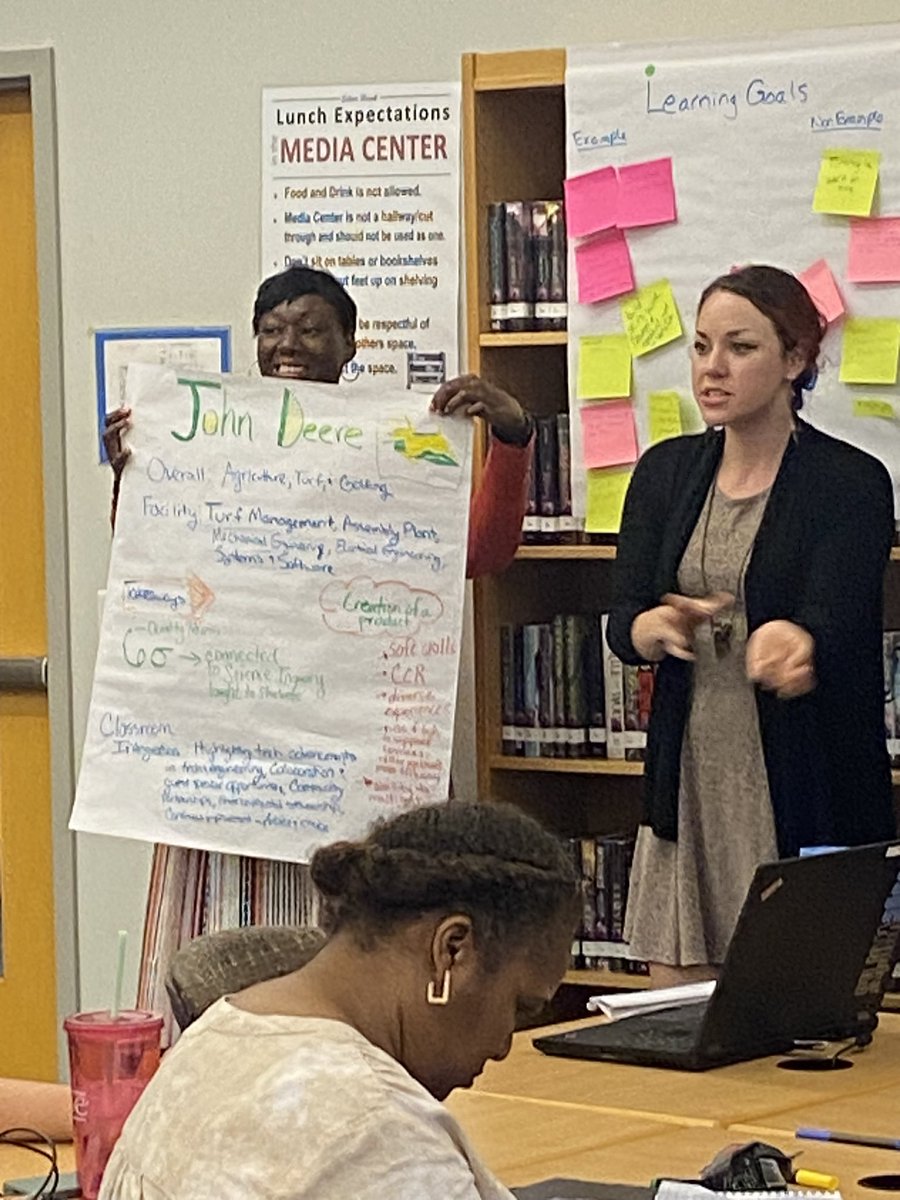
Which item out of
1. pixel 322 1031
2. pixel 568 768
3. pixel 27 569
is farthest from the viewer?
pixel 27 569

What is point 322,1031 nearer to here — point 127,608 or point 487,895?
point 487,895

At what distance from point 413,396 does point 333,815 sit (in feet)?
2.36

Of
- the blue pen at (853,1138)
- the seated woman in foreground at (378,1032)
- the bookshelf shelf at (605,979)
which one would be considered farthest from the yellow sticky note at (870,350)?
the seated woman in foreground at (378,1032)

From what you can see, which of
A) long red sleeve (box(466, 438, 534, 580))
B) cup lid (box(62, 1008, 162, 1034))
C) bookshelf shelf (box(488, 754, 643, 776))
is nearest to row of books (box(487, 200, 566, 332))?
long red sleeve (box(466, 438, 534, 580))

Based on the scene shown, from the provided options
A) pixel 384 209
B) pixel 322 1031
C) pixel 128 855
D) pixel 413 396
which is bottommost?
pixel 128 855

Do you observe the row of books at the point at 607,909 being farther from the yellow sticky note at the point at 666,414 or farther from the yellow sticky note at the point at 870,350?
the yellow sticky note at the point at 870,350

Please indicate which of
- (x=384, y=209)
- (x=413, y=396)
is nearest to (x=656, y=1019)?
(x=413, y=396)

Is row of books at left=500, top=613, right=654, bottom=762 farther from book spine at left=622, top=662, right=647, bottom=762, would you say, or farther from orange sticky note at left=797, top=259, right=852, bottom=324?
orange sticky note at left=797, top=259, right=852, bottom=324

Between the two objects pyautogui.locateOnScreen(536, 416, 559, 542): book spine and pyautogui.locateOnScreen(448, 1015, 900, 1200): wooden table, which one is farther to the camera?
pyautogui.locateOnScreen(536, 416, 559, 542): book spine

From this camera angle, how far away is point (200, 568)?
4.05 m

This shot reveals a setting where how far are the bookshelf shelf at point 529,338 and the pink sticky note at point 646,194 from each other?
23 cm

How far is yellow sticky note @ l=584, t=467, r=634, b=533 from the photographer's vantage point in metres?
4.32

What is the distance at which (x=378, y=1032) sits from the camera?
1.75 metres

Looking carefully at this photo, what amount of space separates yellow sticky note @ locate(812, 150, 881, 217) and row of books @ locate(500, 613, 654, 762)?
88cm
